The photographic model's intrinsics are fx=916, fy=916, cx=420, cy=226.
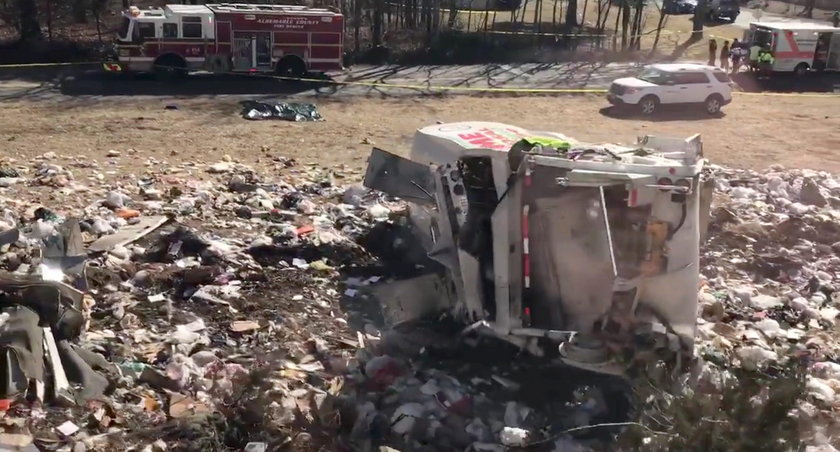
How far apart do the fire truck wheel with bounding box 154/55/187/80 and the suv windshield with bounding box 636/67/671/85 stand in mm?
11352

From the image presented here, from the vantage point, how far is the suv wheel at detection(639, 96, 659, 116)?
2119 cm

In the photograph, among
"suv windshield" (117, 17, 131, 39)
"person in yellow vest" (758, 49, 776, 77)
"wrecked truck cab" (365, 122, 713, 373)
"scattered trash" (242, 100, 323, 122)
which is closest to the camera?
"wrecked truck cab" (365, 122, 713, 373)

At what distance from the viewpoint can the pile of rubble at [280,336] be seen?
565 cm

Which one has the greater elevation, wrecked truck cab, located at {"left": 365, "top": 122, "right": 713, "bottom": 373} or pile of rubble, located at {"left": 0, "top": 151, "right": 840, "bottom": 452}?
wrecked truck cab, located at {"left": 365, "top": 122, "right": 713, "bottom": 373}

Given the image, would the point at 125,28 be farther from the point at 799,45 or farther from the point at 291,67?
the point at 799,45

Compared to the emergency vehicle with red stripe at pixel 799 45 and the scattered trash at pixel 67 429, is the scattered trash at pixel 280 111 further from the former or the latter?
the emergency vehicle with red stripe at pixel 799 45

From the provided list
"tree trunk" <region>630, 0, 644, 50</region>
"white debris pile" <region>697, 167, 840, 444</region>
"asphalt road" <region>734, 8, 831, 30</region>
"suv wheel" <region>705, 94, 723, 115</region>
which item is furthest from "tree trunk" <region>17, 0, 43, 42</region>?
"asphalt road" <region>734, 8, 831, 30</region>

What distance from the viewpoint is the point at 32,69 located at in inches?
947

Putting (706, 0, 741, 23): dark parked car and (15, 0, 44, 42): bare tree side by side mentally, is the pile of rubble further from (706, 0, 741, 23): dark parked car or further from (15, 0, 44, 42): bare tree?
(706, 0, 741, 23): dark parked car

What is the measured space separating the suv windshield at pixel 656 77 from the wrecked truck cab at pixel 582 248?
15.5 meters

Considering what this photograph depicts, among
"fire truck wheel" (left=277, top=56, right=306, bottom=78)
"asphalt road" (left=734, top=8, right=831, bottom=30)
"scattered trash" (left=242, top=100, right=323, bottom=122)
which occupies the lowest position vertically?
"scattered trash" (left=242, top=100, right=323, bottom=122)

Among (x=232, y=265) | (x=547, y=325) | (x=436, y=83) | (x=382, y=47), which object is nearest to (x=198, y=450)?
(x=547, y=325)

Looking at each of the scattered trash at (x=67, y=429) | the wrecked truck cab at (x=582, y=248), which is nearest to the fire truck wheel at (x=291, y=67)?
the wrecked truck cab at (x=582, y=248)

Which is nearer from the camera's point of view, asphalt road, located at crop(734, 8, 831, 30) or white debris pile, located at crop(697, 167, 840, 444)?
white debris pile, located at crop(697, 167, 840, 444)
